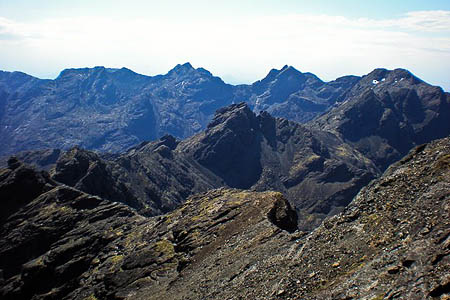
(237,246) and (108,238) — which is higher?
(237,246)

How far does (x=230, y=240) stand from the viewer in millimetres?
49875

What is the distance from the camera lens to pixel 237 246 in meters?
47.1

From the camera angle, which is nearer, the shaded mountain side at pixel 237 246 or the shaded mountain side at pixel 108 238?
the shaded mountain side at pixel 237 246

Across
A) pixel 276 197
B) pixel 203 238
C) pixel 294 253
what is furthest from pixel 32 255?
pixel 294 253

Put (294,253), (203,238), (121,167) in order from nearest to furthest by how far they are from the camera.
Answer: (294,253)
(203,238)
(121,167)

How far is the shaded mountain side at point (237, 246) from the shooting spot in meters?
24.9

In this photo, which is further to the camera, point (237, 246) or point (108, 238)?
point (108, 238)

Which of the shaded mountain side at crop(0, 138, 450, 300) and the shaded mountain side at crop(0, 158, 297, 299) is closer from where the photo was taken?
the shaded mountain side at crop(0, 138, 450, 300)

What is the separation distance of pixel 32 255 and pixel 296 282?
6645 cm

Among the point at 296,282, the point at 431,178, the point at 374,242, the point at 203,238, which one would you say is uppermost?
the point at 431,178

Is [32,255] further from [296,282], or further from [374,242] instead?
[374,242]

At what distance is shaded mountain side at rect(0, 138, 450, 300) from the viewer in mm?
24875

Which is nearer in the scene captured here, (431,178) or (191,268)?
(431,178)

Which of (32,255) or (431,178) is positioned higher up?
(431,178)
